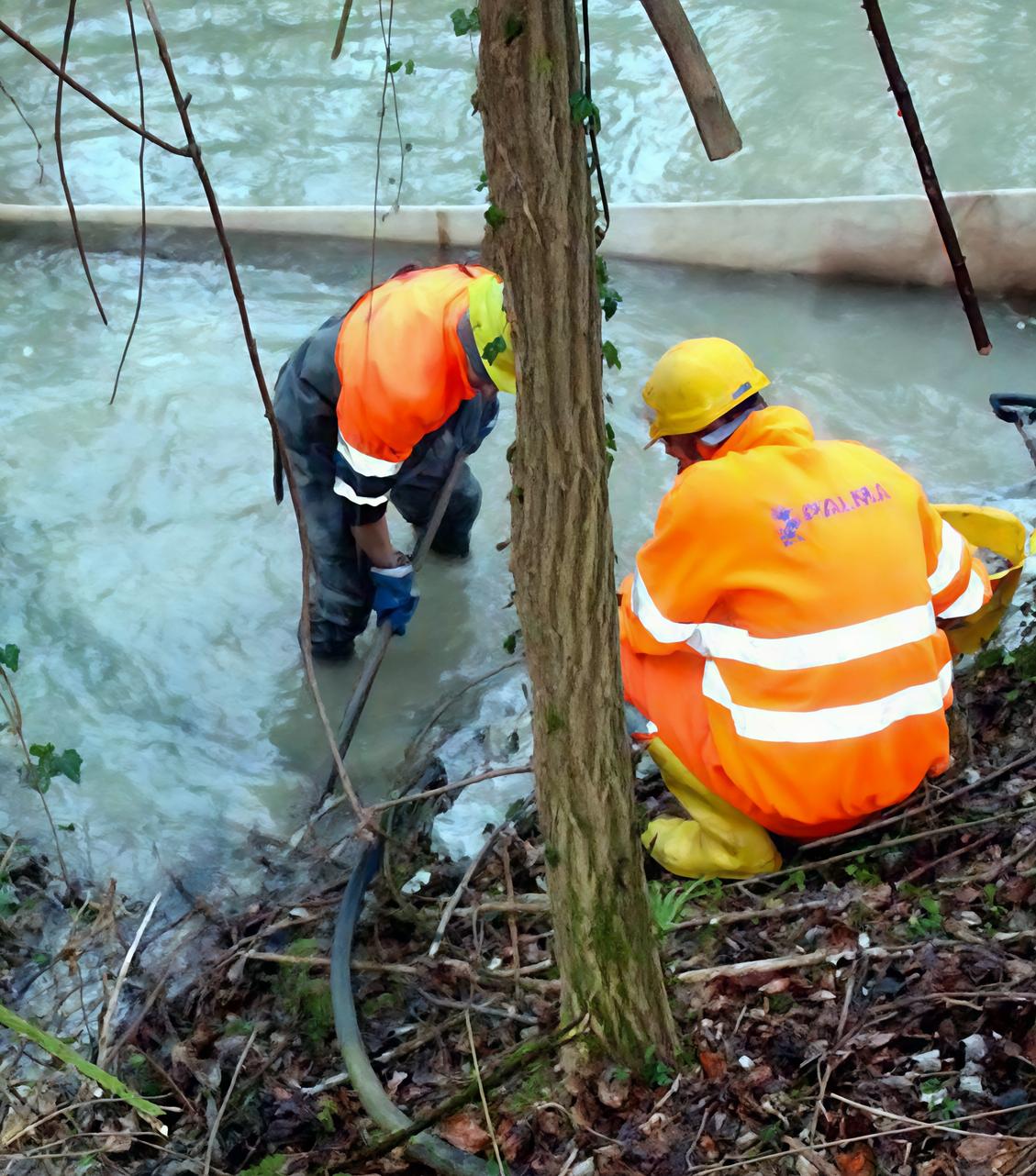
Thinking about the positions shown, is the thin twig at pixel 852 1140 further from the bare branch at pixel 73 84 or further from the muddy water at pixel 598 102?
the muddy water at pixel 598 102

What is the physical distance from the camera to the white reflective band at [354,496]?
3.75 m

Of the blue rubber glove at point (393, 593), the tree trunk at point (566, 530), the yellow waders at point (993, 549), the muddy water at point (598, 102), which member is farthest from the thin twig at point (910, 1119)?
the muddy water at point (598, 102)

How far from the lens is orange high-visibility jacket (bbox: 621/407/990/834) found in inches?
104

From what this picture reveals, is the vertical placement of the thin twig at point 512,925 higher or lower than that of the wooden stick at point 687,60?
lower

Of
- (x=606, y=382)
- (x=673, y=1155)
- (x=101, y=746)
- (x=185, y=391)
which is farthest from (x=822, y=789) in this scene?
(x=185, y=391)

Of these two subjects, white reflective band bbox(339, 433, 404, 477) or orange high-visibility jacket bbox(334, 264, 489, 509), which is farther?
white reflective band bbox(339, 433, 404, 477)

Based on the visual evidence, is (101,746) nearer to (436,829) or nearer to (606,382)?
(436,829)

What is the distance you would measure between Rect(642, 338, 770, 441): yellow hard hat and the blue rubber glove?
56.3 inches

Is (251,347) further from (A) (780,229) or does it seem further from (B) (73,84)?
(A) (780,229)

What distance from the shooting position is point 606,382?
5727 millimetres

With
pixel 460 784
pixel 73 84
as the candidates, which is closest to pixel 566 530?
pixel 460 784

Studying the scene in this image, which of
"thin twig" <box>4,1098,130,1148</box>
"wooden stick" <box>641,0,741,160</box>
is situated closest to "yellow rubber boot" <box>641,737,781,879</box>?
"thin twig" <box>4,1098,130,1148</box>

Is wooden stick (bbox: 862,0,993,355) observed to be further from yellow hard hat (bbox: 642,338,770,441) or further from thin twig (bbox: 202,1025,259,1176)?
thin twig (bbox: 202,1025,259,1176)

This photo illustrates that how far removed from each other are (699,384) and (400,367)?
0.96 m
